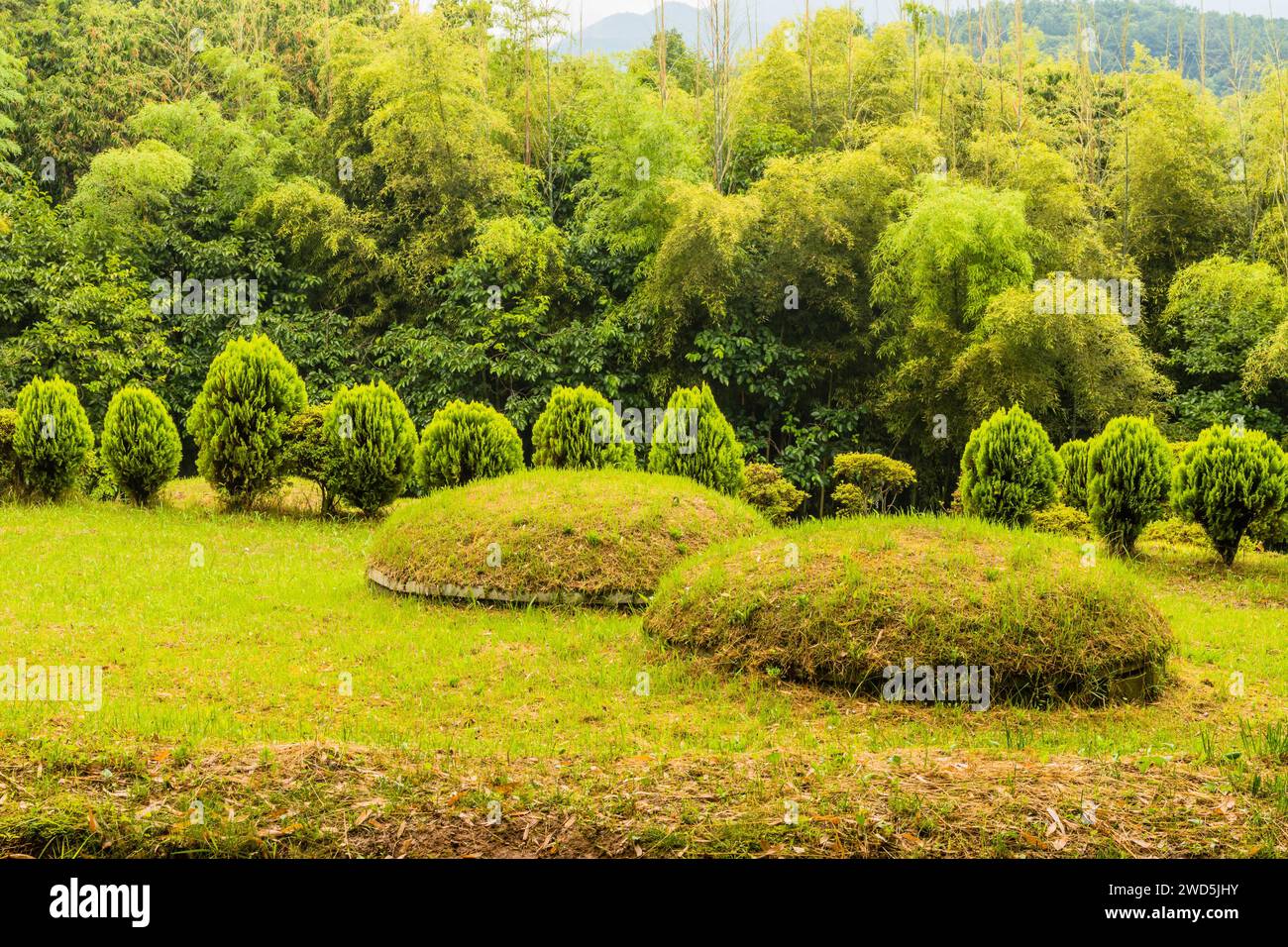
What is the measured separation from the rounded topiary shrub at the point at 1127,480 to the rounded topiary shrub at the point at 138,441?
31.8ft

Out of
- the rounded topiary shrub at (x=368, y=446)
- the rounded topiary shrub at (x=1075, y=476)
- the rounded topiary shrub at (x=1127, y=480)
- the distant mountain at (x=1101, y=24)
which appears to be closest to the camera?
the rounded topiary shrub at (x=1127, y=480)

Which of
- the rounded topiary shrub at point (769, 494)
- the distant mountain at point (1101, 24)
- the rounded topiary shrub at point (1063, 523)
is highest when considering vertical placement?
the distant mountain at point (1101, 24)

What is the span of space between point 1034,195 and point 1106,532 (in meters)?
7.18

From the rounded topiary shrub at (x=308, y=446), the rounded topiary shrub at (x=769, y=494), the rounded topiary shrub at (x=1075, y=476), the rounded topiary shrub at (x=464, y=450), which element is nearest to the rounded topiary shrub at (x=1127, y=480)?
the rounded topiary shrub at (x=1075, y=476)

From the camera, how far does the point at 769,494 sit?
11.2m

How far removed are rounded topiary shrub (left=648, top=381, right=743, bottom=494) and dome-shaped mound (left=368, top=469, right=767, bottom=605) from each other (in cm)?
298

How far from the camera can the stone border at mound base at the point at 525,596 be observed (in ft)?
23.6

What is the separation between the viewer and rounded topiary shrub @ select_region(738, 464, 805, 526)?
36.8 feet

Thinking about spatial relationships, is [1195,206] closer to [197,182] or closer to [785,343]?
[785,343]

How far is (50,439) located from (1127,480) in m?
11.2

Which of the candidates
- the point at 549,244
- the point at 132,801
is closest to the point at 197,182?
the point at 549,244

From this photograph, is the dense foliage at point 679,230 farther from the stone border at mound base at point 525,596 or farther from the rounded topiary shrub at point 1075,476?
the stone border at mound base at point 525,596

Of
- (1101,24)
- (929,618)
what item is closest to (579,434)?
(929,618)
